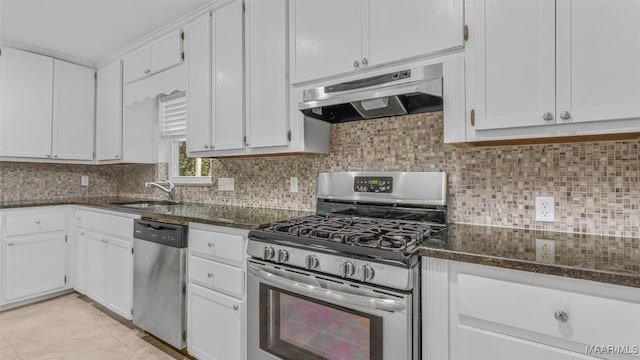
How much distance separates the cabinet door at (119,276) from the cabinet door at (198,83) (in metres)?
0.95

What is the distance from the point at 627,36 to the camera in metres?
1.11

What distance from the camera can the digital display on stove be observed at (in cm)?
186

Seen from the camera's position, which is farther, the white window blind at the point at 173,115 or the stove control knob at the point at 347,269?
the white window blind at the point at 173,115

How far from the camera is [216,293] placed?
1843mm

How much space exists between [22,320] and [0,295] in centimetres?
35

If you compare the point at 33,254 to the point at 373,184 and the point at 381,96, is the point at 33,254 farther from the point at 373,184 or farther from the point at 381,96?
the point at 381,96

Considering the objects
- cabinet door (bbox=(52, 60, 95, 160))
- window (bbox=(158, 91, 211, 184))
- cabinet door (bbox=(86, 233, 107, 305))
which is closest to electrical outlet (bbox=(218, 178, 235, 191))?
window (bbox=(158, 91, 211, 184))

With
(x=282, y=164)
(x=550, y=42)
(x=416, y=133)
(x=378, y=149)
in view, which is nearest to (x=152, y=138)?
(x=282, y=164)

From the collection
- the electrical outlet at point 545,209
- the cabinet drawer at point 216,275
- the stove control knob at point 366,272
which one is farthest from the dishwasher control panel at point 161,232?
the electrical outlet at point 545,209

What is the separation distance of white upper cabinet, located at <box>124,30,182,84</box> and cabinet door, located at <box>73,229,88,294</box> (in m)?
1.55

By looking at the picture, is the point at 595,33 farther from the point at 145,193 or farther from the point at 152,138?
the point at 145,193

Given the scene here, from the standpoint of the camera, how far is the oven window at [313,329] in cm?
125

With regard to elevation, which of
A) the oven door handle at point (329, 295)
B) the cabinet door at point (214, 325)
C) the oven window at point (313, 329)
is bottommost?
the cabinet door at point (214, 325)

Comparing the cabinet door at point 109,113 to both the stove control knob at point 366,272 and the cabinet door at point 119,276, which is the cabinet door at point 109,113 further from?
the stove control knob at point 366,272
